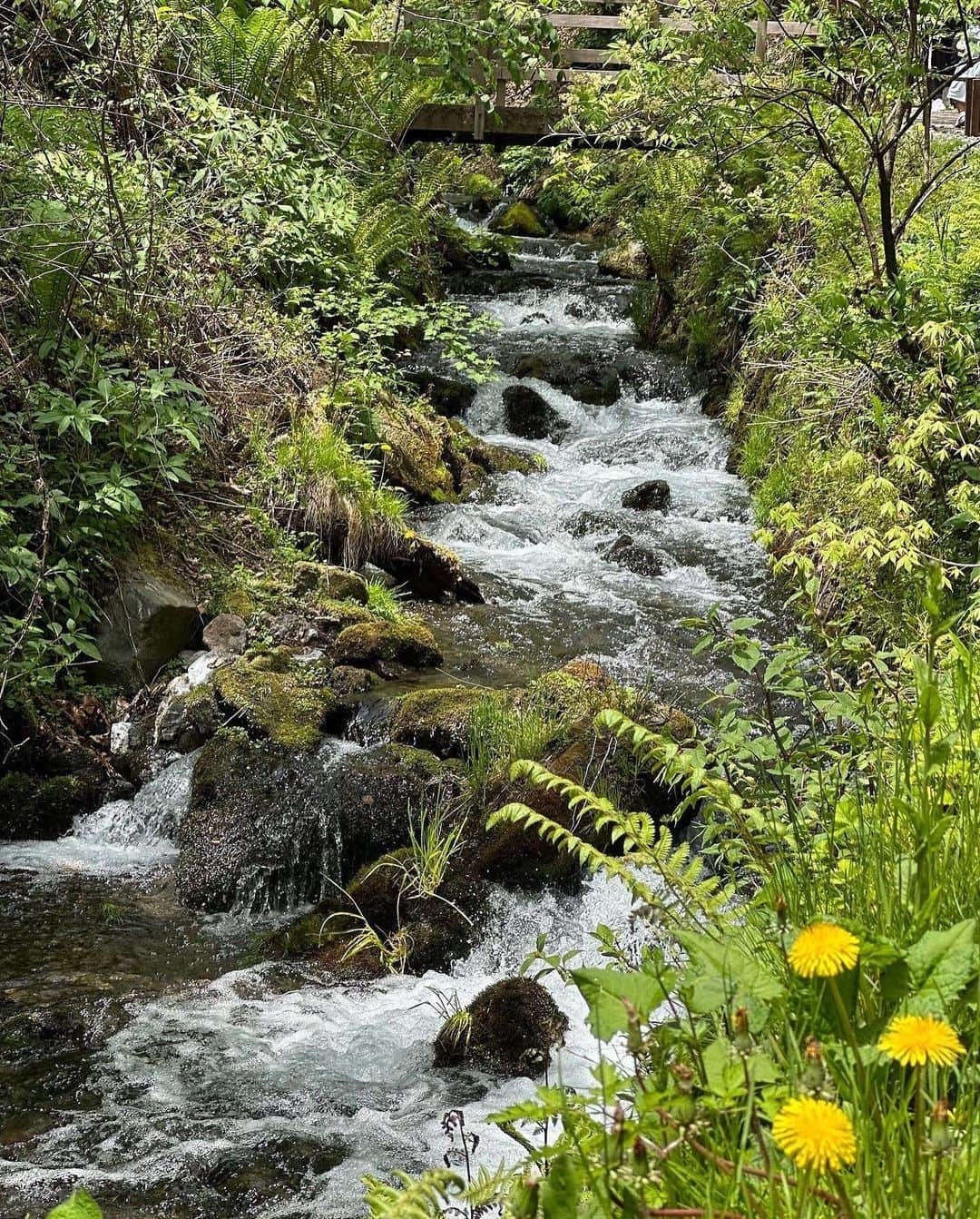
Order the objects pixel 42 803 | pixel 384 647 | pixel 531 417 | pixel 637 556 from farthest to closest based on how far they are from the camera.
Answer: pixel 531 417
pixel 637 556
pixel 384 647
pixel 42 803

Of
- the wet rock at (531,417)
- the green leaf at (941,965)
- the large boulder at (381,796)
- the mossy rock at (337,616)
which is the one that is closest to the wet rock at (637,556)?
the mossy rock at (337,616)

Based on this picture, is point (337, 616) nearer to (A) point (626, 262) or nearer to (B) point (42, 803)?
(B) point (42, 803)

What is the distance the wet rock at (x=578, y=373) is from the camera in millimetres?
13312

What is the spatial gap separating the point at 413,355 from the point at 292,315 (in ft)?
11.7

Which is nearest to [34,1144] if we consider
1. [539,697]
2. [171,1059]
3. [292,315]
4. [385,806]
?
[171,1059]

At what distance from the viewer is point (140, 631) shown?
6938mm

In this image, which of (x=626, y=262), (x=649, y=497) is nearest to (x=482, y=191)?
(x=626, y=262)

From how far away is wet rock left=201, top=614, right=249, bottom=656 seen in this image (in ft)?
23.3

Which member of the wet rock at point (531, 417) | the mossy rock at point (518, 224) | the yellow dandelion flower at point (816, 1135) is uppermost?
the mossy rock at point (518, 224)

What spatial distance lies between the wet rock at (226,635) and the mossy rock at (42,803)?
124 centimetres

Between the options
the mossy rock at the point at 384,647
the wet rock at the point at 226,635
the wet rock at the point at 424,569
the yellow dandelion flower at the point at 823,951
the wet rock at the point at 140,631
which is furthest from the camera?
the wet rock at the point at 424,569

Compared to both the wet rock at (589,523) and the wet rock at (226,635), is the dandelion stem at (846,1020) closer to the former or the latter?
the wet rock at (226,635)

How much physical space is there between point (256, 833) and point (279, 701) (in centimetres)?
102

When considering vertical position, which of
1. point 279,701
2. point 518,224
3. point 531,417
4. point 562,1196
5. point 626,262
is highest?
point 518,224
